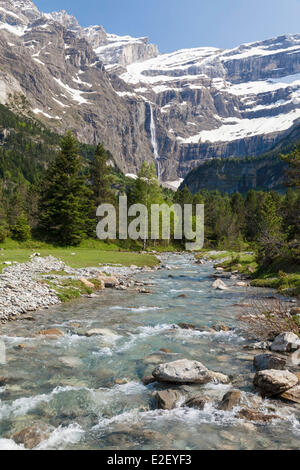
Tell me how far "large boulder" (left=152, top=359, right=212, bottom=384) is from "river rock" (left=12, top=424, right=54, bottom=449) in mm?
3494

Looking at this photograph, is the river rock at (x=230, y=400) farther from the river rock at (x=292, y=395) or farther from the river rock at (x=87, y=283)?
the river rock at (x=87, y=283)

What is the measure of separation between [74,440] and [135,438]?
1.28 m

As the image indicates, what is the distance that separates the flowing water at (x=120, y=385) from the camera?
6750mm

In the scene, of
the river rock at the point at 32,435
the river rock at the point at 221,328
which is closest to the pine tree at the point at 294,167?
the river rock at the point at 221,328

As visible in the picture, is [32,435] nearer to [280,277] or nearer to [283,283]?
[283,283]

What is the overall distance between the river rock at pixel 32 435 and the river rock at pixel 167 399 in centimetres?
268

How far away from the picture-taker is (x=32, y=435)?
22.0 feet

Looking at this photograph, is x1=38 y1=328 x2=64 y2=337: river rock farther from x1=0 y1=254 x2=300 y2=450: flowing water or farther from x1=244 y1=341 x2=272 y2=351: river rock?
x1=244 y1=341 x2=272 y2=351: river rock

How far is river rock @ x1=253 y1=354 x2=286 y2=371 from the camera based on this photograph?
9.41 metres

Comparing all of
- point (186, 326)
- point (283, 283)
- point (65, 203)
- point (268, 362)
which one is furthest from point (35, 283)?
point (65, 203)

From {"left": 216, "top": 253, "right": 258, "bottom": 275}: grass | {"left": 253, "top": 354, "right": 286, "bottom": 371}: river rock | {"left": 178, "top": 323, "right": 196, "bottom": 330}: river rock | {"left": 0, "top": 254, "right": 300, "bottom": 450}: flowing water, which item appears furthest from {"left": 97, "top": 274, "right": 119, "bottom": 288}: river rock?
{"left": 216, "top": 253, "right": 258, "bottom": 275}: grass

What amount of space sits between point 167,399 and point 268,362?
3.50 meters

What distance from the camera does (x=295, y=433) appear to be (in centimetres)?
681

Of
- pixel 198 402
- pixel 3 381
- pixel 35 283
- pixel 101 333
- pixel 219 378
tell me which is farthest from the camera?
pixel 35 283
